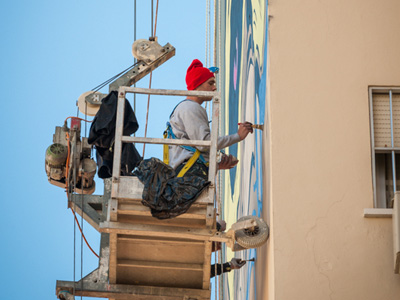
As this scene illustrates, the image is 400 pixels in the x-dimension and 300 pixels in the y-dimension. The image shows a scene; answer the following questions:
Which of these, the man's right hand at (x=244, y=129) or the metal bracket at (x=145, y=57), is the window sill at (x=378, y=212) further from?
the metal bracket at (x=145, y=57)

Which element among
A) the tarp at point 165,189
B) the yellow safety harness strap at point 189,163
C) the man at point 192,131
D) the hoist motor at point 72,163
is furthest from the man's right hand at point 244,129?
the hoist motor at point 72,163

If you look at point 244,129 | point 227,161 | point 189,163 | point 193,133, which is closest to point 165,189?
point 189,163

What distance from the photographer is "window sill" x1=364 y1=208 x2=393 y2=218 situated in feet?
30.3

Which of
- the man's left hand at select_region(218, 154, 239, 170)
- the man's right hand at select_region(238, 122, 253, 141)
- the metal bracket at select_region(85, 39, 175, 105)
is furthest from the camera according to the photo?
the metal bracket at select_region(85, 39, 175, 105)

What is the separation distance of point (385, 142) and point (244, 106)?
18.9 feet

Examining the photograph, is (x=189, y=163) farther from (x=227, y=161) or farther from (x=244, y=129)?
(x=227, y=161)

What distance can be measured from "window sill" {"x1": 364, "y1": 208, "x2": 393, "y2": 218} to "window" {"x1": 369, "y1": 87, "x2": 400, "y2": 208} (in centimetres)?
18

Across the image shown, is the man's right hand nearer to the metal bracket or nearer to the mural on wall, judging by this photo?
the mural on wall

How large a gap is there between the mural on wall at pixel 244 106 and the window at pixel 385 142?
1.63m

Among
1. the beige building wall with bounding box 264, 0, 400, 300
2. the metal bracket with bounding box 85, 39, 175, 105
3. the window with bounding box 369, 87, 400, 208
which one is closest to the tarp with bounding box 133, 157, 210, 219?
the beige building wall with bounding box 264, 0, 400, 300

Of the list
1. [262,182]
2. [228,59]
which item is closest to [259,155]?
[262,182]

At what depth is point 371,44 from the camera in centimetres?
1000

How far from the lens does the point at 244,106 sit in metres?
15.3

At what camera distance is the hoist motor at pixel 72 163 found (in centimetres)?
1220
